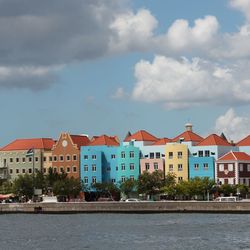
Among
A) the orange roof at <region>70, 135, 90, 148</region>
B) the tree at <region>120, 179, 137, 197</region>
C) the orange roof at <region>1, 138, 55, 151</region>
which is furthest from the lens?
the orange roof at <region>1, 138, 55, 151</region>

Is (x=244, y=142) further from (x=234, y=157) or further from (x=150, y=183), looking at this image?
(x=150, y=183)

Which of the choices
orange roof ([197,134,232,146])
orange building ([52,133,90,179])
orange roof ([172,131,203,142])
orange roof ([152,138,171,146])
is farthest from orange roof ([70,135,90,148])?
orange roof ([197,134,232,146])

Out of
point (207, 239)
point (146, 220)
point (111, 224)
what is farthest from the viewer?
point (146, 220)

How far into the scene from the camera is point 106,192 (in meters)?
163

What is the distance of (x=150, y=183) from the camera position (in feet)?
504

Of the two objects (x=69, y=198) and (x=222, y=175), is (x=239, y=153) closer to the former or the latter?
(x=222, y=175)

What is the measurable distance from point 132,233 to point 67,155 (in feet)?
285

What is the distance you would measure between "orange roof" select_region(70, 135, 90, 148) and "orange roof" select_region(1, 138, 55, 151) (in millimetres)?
6234

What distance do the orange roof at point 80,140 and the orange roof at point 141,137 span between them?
9.51 metres

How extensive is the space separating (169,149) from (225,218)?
49581mm

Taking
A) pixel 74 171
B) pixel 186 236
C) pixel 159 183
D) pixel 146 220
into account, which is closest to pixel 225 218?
pixel 146 220

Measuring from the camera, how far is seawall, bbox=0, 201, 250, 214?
125188mm

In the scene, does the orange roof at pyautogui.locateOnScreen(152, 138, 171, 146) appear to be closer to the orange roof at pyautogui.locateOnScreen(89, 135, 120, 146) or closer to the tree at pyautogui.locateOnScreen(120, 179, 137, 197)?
the orange roof at pyautogui.locateOnScreen(89, 135, 120, 146)

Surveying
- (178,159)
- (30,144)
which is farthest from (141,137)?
(30,144)
